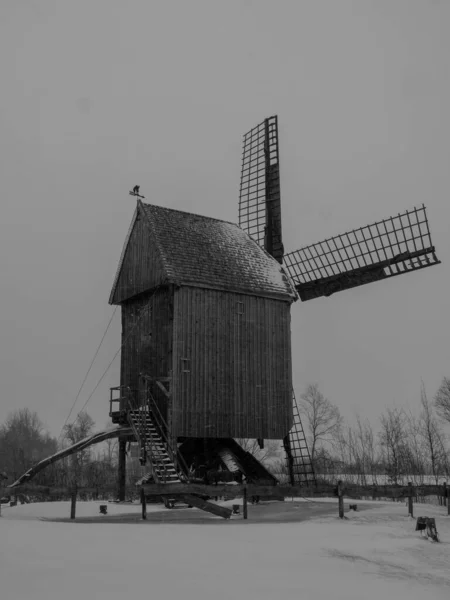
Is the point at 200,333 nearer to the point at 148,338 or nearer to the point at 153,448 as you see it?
the point at 148,338

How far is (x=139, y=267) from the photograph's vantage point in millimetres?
23922

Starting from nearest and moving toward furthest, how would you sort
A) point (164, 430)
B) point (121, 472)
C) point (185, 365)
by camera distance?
point (164, 430), point (185, 365), point (121, 472)

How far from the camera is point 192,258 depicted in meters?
22.9

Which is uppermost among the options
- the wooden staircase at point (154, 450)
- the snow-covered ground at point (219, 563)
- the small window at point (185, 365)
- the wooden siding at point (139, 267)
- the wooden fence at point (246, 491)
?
the wooden siding at point (139, 267)

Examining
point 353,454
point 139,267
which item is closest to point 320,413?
point 353,454

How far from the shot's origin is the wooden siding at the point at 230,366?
21.5 metres

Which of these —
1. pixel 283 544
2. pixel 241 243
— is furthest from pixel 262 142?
pixel 283 544

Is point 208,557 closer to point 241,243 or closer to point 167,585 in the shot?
point 167,585

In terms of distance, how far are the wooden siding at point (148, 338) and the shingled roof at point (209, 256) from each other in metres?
1.16

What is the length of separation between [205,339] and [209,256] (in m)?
3.22

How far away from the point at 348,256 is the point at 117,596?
21056mm

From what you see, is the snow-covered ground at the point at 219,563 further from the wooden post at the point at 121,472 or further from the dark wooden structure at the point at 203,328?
the wooden post at the point at 121,472

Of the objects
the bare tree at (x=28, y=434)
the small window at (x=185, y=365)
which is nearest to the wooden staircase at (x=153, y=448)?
the small window at (x=185, y=365)

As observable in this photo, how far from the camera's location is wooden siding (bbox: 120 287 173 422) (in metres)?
21.9
